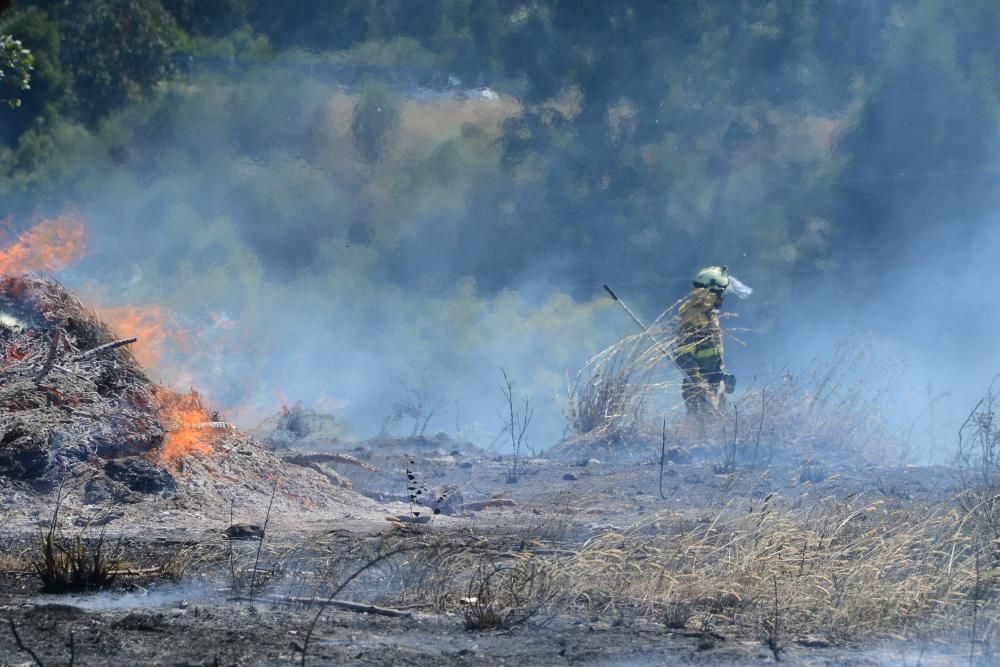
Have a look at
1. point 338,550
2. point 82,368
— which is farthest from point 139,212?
point 338,550

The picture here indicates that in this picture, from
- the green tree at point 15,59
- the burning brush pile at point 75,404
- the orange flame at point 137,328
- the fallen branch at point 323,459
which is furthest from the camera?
the green tree at point 15,59

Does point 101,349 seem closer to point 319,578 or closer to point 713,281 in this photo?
point 319,578

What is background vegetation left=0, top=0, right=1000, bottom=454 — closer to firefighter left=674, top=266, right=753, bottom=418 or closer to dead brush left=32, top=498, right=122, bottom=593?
firefighter left=674, top=266, right=753, bottom=418

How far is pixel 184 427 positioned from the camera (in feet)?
29.5

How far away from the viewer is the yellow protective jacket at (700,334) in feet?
39.8

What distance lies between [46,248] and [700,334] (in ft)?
24.7

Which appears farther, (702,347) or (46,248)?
(46,248)

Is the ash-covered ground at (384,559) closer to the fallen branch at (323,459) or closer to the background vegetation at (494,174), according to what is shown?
the fallen branch at (323,459)

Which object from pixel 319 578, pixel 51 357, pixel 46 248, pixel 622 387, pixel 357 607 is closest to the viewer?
pixel 357 607

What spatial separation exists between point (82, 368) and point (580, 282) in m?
11.8

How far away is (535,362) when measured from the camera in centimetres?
1891

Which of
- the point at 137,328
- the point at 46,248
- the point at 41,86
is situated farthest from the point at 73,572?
the point at 41,86

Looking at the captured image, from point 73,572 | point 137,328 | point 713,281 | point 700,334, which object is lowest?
point 73,572

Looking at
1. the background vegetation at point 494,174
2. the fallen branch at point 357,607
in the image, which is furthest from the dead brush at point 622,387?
the fallen branch at point 357,607
